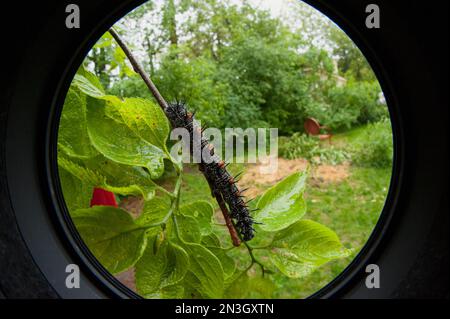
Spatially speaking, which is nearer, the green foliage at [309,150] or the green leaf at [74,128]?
the green leaf at [74,128]

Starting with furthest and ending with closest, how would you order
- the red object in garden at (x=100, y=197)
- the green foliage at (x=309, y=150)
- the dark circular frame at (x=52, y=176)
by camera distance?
the green foliage at (x=309, y=150) → the red object in garden at (x=100, y=197) → the dark circular frame at (x=52, y=176)

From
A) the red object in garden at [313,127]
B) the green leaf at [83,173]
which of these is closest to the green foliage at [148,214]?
the green leaf at [83,173]

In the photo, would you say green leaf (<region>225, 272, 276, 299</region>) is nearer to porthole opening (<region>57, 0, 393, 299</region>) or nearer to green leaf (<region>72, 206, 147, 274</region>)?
porthole opening (<region>57, 0, 393, 299</region>)

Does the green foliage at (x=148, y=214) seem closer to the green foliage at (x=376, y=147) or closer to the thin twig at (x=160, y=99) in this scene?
the thin twig at (x=160, y=99)

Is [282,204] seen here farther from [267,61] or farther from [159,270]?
Answer: [267,61]

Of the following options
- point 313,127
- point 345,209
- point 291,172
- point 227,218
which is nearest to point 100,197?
point 227,218
